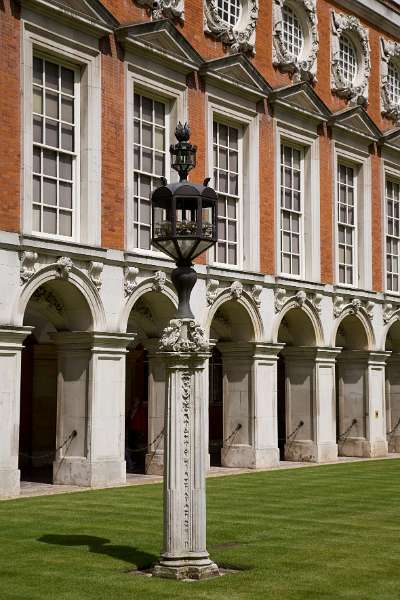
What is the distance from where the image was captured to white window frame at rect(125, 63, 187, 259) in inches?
861

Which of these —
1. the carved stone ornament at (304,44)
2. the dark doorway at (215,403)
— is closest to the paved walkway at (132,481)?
the dark doorway at (215,403)

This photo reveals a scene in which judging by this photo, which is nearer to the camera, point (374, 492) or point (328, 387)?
point (374, 492)

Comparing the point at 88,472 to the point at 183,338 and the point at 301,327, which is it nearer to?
the point at 301,327

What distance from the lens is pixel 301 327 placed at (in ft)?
91.2

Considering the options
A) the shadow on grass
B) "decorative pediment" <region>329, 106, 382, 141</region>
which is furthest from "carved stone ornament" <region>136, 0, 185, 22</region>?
the shadow on grass

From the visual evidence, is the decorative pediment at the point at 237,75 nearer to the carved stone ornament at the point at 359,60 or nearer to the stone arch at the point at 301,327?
the carved stone ornament at the point at 359,60

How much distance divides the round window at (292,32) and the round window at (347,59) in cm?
200

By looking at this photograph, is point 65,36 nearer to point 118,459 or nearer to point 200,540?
point 118,459

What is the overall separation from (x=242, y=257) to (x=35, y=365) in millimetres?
5972

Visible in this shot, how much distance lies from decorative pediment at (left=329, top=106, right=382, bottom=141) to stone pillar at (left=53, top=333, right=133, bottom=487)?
1099 centimetres

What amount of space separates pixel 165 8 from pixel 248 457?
10318mm

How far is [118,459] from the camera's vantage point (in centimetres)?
2105

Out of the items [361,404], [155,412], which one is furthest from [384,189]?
[155,412]

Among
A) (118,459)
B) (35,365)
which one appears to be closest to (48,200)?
(118,459)
